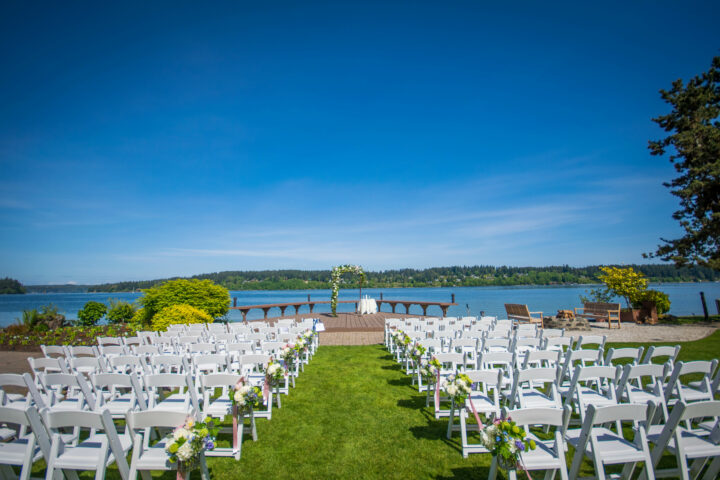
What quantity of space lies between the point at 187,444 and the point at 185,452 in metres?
0.06

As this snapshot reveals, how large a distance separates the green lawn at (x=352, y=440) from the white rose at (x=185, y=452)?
1.17 metres

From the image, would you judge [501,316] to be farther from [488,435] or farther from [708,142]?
[488,435]

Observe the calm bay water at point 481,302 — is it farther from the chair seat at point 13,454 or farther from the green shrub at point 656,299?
the chair seat at point 13,454

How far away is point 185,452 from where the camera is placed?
2.72m

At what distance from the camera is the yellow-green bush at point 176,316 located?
12.7 metres

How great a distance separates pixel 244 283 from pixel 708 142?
91.9 m

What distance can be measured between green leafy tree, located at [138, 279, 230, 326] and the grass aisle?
32.1 ft

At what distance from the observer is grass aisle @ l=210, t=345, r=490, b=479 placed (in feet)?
12.1

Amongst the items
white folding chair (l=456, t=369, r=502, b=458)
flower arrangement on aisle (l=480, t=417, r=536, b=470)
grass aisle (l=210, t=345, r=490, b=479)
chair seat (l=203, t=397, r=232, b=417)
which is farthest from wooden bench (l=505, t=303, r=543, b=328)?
chair seat (l=203, t=397, r=232, b=417)

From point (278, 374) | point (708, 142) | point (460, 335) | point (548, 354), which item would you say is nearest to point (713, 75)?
point (708, 142)

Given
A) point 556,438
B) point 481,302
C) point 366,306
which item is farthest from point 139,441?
point 481,302

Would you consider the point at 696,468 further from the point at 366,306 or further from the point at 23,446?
the point at 366,306

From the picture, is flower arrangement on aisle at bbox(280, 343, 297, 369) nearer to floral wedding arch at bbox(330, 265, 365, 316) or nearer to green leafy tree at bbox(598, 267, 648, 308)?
floral wedding arch at bbox(330, 265, 365, 316)

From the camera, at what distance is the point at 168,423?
9.11 ft
